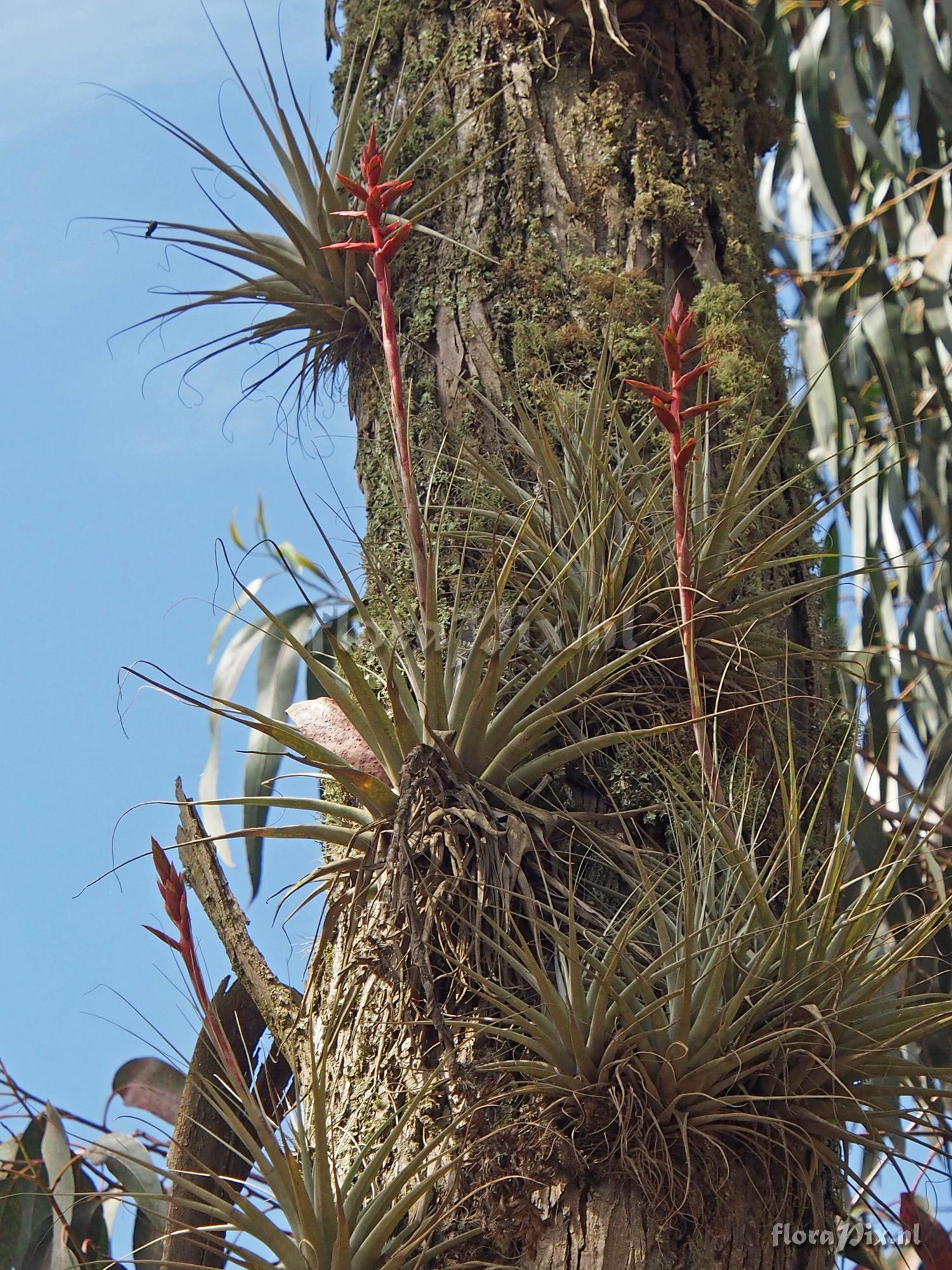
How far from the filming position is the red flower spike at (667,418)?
3.21 feet

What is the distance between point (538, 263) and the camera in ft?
5.04

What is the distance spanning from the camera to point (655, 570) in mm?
1255

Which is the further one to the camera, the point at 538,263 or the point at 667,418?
the point at 538,263

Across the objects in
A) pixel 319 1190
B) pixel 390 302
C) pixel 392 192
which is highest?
pixel 392 192

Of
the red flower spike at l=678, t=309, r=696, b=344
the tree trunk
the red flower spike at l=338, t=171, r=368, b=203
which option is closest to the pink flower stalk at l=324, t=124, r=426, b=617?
the red flower spike at l=338, t=171, r=368, b=203

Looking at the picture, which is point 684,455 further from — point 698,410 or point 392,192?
point 392,192

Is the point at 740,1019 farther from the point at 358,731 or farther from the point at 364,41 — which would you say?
the point at 364,41

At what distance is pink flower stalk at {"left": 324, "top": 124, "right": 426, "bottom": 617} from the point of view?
104 cm

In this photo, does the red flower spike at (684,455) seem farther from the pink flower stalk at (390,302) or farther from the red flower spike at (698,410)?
the pink flower stalk at (390,302)

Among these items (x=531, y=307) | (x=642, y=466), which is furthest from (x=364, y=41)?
(x=642, y=466)

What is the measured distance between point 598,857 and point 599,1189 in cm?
28

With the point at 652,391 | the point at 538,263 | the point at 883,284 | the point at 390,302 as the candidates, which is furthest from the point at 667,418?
the point at 883,284

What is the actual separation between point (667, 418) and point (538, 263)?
62 cm

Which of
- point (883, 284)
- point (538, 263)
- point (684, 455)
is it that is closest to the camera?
point (684, 455)
